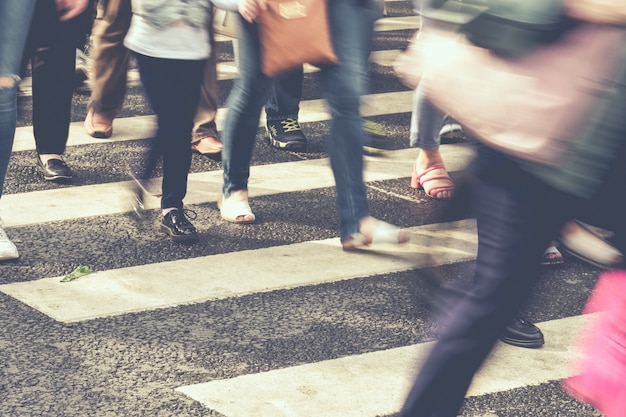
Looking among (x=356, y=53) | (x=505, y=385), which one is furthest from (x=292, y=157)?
(x=505, y=385)

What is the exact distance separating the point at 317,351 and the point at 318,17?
4.08ft

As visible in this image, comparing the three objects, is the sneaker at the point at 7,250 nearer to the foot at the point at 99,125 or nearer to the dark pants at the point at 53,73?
the dark pants at the point at 53,73

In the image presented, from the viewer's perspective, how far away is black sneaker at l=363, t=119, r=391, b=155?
6.35 metres

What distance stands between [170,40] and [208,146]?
1740 millimetres

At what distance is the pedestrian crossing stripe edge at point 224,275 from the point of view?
4.17 meters

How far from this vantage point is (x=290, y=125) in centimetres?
633

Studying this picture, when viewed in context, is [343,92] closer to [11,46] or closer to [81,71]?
[11,46]

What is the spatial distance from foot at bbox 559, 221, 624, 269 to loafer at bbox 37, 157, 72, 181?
2.24m

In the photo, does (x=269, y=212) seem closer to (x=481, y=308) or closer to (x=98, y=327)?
(x=98, y=327)

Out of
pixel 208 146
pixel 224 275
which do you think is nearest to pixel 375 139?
pixel 208 146

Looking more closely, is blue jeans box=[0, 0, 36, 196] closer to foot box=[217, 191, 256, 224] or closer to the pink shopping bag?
foot box=[217, 191, 256, 224]

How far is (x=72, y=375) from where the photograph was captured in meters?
3.57

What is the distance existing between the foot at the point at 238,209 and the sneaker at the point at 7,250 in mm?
930

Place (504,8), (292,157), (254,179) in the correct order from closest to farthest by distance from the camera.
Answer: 1. (504,8)
2. (254,179)
3. (292,157)
